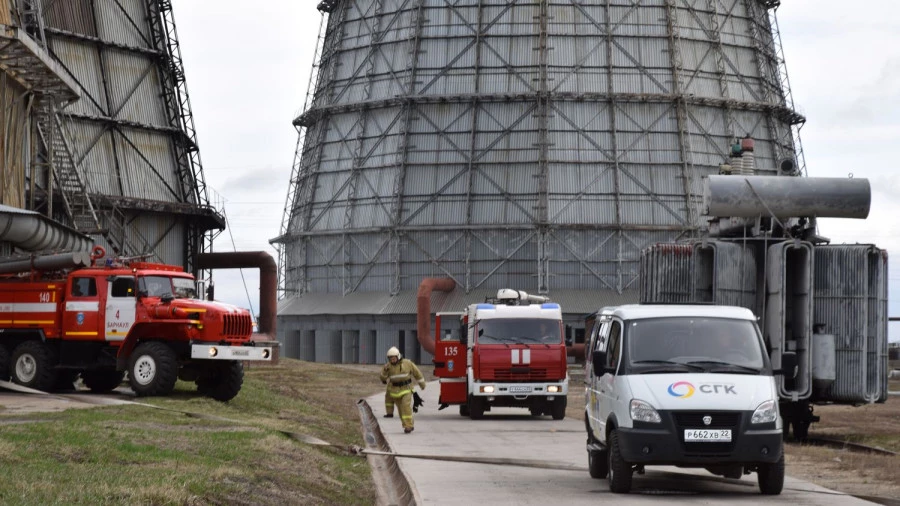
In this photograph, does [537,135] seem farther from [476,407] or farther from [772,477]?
[772,477]

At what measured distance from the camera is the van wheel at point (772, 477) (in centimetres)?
1680

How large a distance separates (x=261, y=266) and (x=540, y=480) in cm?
5186

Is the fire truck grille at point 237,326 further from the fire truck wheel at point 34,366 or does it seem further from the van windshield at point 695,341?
the van windshield at point 695,341

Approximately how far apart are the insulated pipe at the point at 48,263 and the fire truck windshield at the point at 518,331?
32.3ft

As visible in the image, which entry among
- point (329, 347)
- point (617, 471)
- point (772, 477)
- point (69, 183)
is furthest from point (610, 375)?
point (329, 347)

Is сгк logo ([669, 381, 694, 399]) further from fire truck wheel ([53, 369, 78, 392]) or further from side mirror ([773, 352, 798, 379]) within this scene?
fire truck wheel ([53, 369, 78, 392])

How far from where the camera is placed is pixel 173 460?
16.8 meters

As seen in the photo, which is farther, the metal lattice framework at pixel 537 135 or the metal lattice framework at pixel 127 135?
the metal lattice framework at pixel 537 135

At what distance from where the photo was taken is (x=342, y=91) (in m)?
82.9

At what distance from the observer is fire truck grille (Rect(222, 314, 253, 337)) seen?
31.4m

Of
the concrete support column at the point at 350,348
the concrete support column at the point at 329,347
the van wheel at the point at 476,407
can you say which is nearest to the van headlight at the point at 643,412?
the van wheel at the point at 476,407

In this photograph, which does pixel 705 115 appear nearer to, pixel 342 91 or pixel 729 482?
pixel 342 91

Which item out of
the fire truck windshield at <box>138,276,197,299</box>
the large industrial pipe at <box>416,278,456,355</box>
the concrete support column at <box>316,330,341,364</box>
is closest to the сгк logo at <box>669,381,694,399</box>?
the fire truck windshield at <box>138,276,197,299</box>

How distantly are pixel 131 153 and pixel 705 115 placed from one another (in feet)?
102
